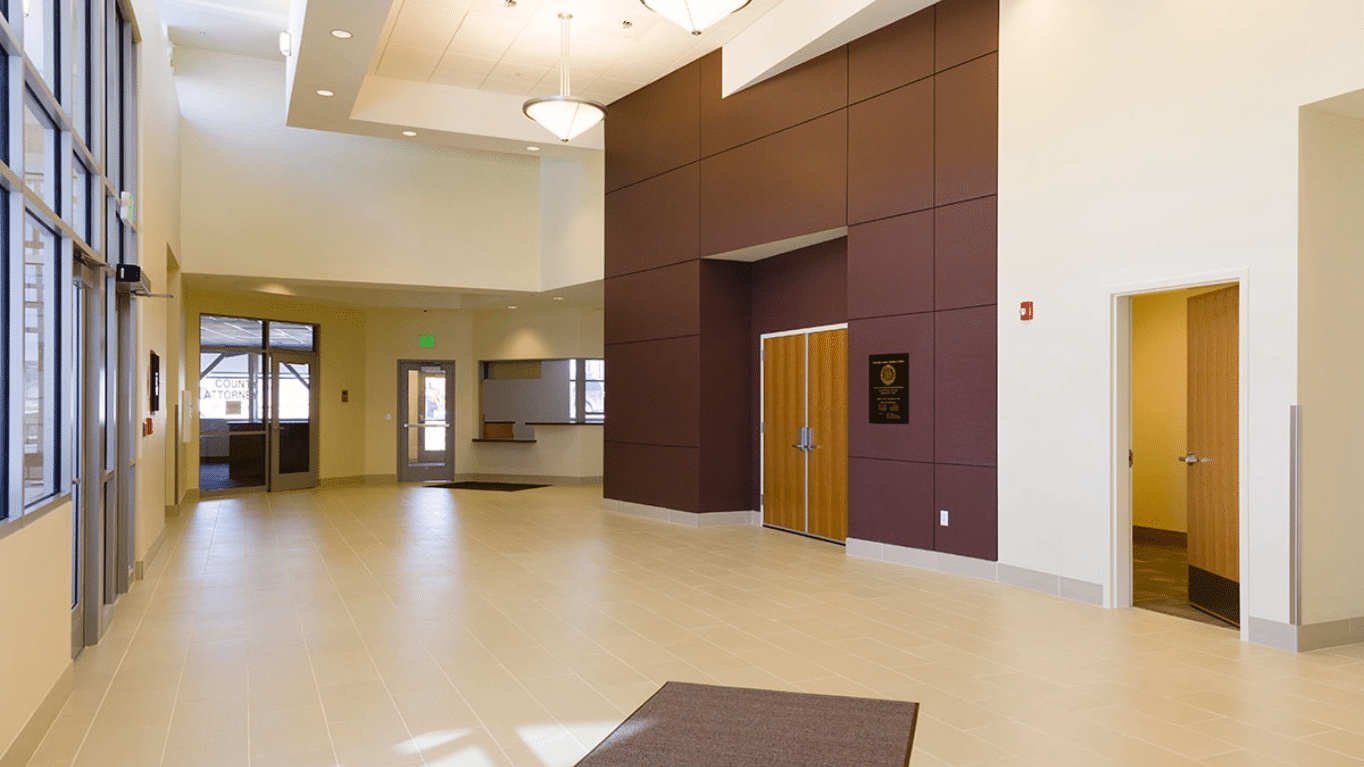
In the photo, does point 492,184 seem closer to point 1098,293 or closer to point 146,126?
point 146,126

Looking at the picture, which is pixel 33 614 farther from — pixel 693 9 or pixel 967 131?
pixel 967 131

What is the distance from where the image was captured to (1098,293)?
6848mm

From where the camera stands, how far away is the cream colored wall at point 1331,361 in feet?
18.5

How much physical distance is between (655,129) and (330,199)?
5.26 metres

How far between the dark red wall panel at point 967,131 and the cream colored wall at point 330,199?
737cm

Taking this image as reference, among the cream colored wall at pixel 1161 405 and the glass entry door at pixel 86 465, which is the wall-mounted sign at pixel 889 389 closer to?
the cream colored wall at pixel 1161 405

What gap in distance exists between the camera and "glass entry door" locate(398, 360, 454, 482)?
17.4m

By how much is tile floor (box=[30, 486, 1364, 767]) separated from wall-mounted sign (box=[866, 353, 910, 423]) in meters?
1.40

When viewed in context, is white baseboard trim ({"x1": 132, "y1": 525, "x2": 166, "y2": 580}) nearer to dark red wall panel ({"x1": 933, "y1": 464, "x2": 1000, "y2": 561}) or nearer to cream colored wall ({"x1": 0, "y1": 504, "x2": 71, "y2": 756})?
cream colored wall ({"x1": 0, "y1": 504, "x2": 71, "y2": 756})

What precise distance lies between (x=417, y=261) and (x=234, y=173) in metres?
2.74

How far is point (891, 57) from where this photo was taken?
858 centimetres

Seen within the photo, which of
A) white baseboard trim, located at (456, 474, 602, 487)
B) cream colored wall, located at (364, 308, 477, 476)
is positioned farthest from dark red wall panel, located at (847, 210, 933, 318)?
cream colored wall, located at (364, 308, 477, 476)

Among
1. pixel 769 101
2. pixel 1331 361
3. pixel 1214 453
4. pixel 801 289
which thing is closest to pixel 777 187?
pixel 769 101

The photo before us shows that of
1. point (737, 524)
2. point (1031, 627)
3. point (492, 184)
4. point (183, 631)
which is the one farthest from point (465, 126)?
point (1031, 627)
